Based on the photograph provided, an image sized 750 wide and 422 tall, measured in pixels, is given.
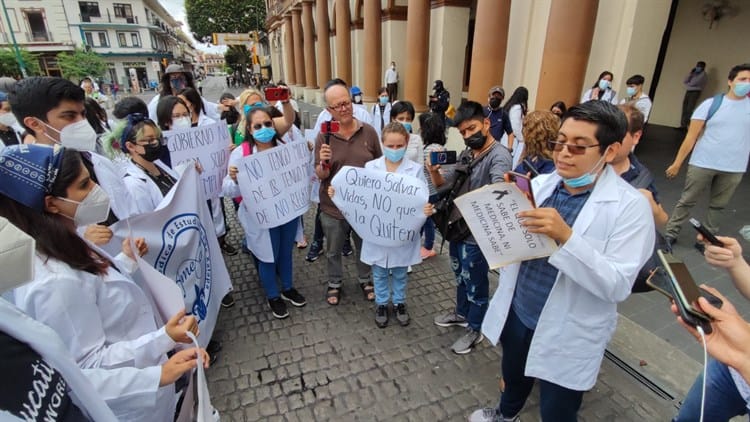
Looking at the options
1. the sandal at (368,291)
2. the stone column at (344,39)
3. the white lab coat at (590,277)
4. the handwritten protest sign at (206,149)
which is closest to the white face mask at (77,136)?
the handwritten protest sign at (206,149)

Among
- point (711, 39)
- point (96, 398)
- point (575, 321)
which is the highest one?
point (711, 39)

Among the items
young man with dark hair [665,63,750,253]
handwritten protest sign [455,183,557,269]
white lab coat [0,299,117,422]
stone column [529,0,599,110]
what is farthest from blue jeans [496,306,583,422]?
stone column [529,0,599,110]

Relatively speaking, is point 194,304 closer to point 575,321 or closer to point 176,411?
point 176,411

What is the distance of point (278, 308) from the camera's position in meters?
3.89

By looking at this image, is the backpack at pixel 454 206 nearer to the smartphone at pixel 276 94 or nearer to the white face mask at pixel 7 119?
the smartphone at pixel 276 94

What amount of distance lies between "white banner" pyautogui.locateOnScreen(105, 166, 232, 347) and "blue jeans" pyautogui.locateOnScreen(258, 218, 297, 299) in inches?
20.5

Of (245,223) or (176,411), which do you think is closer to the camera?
(176,411)

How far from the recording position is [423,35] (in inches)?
418

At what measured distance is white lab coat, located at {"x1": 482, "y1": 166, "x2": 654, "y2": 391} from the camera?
1.66m

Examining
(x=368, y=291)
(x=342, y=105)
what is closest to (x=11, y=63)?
(x=342, y=105)

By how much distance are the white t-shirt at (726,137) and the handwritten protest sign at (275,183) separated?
4.79 m

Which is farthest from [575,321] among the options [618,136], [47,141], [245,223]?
[47,141]

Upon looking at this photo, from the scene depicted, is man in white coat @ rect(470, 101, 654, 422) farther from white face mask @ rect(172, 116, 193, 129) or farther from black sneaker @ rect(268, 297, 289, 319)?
white face mask @ rect(172, 116, 193, 129)

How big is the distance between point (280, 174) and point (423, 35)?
8683 millimetres
